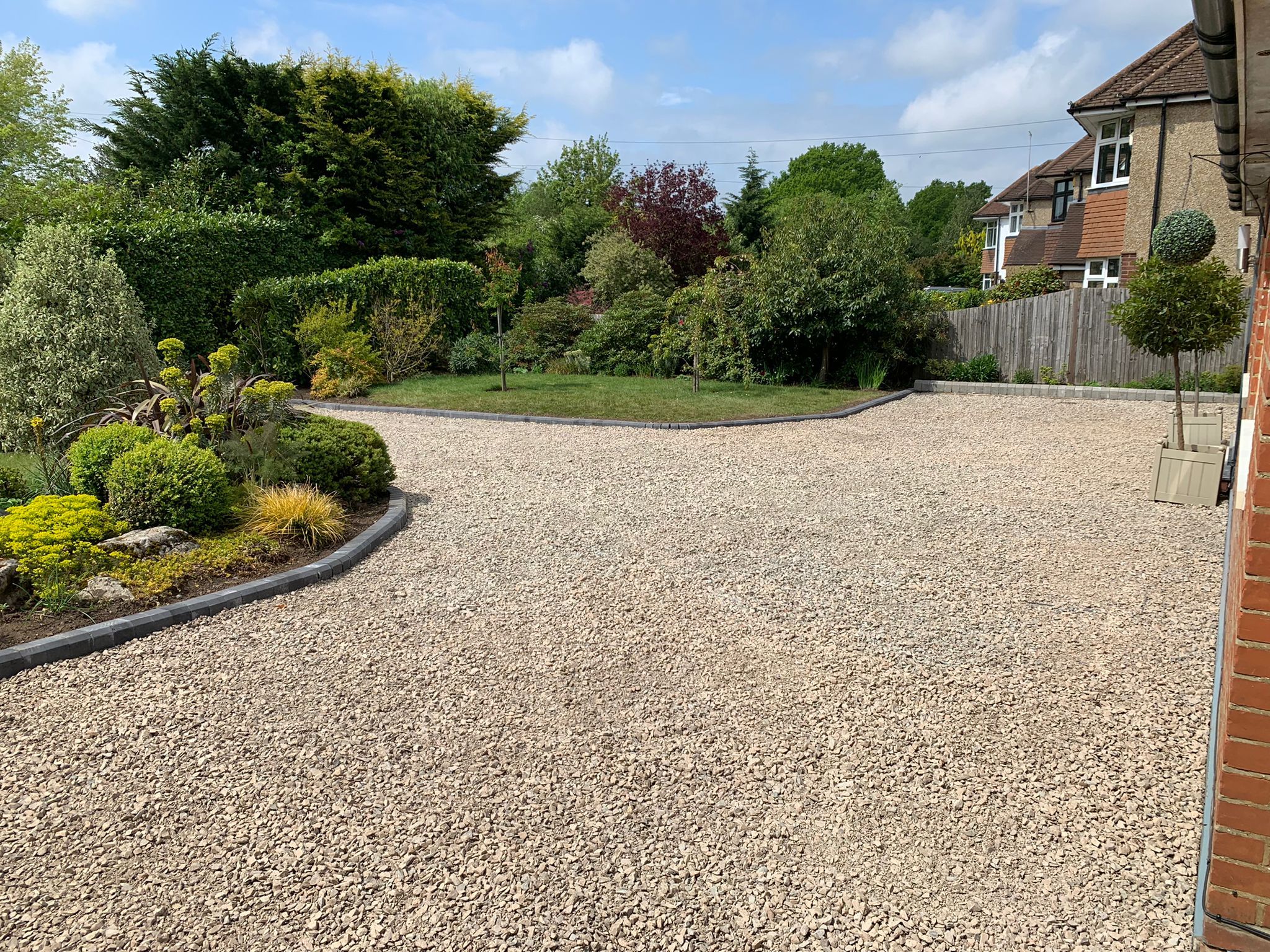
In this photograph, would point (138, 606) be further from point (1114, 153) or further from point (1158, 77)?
point (1114, 153)

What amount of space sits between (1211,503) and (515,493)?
6869mm

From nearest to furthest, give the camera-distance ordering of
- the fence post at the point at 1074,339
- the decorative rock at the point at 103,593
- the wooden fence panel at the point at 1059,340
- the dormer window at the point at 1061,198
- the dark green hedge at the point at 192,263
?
1. the decorative rock at the point at 103,593
2. the dark green hedge at the point at 192,263
3. the wooden fence panel at the point at 1059,340
4. the fence post at the point at 1074,339
5. the dormer window at the point at 1061,198

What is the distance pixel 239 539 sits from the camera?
20.2 feet

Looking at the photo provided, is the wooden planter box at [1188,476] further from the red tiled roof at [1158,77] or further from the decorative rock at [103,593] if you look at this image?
the red tiled roof at [1158,77]

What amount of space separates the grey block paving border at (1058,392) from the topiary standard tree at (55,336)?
14.5 metres

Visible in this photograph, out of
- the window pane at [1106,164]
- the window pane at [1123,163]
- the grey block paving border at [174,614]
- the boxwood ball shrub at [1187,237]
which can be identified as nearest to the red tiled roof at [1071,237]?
the window pane at [1106,164]

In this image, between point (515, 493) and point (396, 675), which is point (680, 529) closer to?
point (515, 493)

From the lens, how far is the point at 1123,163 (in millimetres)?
19344

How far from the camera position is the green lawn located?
43.5 feet

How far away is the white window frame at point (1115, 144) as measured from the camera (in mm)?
18797

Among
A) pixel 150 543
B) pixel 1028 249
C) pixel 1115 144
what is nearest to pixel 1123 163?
pixel 1115 144

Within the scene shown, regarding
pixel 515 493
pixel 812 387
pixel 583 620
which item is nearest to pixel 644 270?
pixel 812 387

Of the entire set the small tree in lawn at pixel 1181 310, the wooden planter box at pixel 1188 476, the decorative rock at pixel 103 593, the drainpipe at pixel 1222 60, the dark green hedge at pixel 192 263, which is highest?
the dark green hedge at pixel 192 263

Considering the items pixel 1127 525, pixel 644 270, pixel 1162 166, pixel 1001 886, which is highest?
pixel 1162 166
